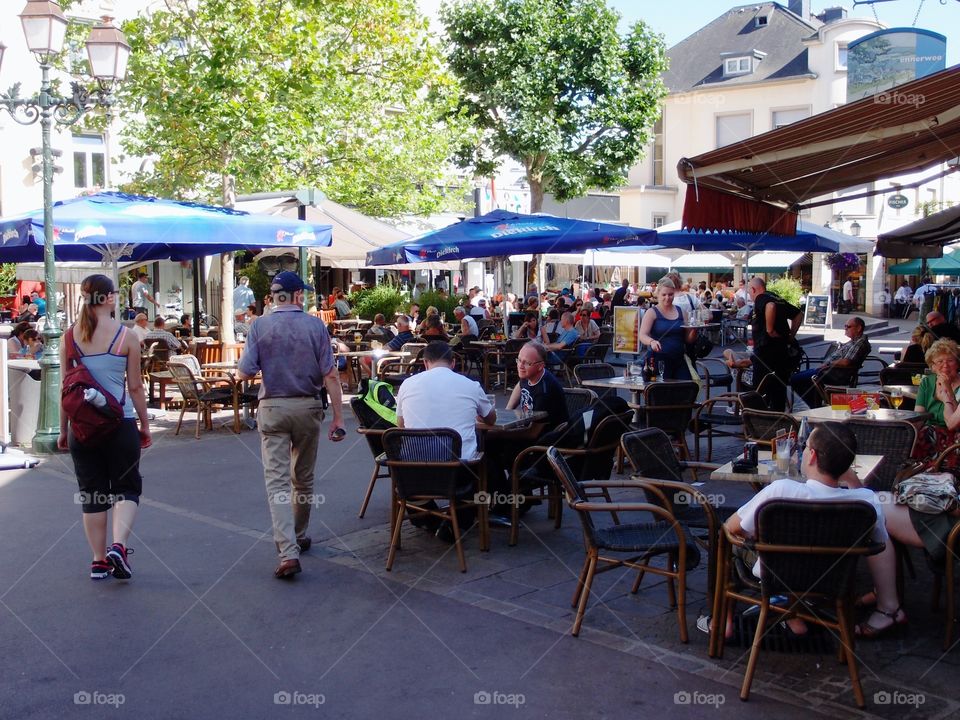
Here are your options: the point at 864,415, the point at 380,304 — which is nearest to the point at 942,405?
the point at 864,415

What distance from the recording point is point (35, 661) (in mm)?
4539

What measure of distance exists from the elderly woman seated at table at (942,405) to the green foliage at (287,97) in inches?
489

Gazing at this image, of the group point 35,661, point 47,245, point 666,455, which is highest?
point 47,245

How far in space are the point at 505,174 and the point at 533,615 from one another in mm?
36180

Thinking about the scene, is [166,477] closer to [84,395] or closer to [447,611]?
[84,395]

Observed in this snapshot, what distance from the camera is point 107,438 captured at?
5637mm

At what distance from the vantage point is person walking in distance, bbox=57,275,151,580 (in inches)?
222

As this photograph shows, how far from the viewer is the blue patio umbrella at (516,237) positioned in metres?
12.1

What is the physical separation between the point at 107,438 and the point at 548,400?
9.60 ft

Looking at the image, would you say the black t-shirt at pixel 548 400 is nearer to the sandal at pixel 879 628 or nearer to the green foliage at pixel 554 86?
the sandal at pixel 879 628

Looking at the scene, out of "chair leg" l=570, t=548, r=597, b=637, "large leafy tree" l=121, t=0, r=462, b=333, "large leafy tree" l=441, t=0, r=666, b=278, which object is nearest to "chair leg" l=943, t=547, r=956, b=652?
"chair leg" l=570, t=548, r=597, b=637

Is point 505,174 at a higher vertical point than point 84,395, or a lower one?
higher

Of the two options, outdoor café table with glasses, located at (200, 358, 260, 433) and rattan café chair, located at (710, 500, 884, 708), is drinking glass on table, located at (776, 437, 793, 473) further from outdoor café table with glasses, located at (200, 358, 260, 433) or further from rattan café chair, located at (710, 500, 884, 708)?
outdoor café table with glasses, located at (200, 358, 260, 433)

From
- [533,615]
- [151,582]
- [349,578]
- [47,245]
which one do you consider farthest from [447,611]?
[47,245]
